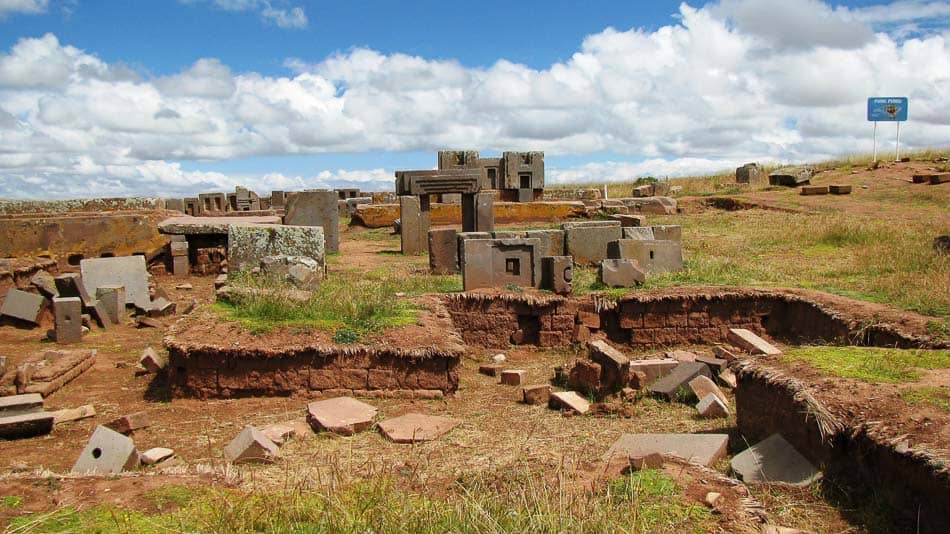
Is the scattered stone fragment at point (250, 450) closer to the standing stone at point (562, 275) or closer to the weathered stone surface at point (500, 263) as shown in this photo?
the weathered stone surface at point (500, 263)

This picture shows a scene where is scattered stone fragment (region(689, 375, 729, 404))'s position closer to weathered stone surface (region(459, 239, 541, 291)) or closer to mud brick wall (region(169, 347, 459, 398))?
mud brick wall (region(169, 347, 459, 398))

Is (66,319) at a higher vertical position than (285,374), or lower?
higher

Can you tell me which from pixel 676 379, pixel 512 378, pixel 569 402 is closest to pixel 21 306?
pixel 512 378

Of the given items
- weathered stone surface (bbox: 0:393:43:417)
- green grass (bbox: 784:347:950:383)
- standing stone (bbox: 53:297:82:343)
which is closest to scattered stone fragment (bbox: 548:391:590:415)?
green grass (bbox: 784:347:950:383)

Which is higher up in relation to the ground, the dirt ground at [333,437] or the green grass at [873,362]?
the green grass at [873,362]

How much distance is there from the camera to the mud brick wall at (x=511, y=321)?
10.9m

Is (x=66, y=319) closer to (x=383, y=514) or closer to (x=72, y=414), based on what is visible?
(x=72, y=414)

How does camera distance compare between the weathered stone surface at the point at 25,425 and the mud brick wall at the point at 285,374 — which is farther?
the mud brick wall at the point at 285,374

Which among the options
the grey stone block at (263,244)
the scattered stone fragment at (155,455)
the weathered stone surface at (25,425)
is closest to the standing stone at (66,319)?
the grey stone block at (263,244)

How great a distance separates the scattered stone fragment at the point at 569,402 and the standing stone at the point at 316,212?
10531 millimetres

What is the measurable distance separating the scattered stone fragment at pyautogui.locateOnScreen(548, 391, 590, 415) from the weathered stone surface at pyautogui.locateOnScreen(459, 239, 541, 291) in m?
3.71

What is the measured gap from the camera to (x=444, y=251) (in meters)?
14.1

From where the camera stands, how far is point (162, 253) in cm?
1516

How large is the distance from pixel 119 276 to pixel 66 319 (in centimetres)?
222
